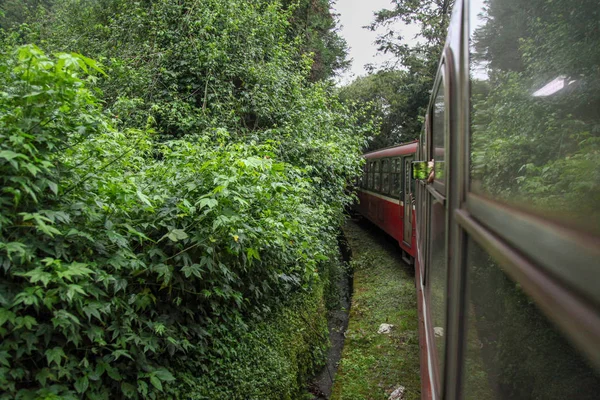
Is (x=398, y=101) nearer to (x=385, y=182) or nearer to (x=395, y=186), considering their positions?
(x=385, y=182)

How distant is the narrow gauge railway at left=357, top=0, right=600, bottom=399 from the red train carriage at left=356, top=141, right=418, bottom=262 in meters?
7.97

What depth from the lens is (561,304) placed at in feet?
1.87

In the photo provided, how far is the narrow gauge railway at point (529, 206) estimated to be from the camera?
56cm

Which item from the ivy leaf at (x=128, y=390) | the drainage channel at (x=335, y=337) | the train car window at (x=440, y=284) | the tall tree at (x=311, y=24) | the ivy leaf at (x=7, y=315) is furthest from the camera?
the tall tree at (x=311, y=24)

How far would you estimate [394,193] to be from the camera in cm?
1172

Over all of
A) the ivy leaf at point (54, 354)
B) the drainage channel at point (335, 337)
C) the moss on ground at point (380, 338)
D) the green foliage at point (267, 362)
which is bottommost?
the drainage channel at point (335, 337)

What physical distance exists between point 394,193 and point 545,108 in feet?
36.9

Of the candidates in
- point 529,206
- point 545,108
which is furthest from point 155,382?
point 545,108

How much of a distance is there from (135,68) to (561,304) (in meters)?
9.10

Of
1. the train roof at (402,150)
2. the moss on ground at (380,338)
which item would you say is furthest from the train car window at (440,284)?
the train roof at (402,150)

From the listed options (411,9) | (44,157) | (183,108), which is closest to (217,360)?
(44,157)

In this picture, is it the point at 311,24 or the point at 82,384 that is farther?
the point at 311,24

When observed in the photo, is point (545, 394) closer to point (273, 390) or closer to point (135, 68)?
point (273, 390)

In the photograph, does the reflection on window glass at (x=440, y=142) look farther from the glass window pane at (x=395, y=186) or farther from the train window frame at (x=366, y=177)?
the train window frame at (x=366, y=177)
